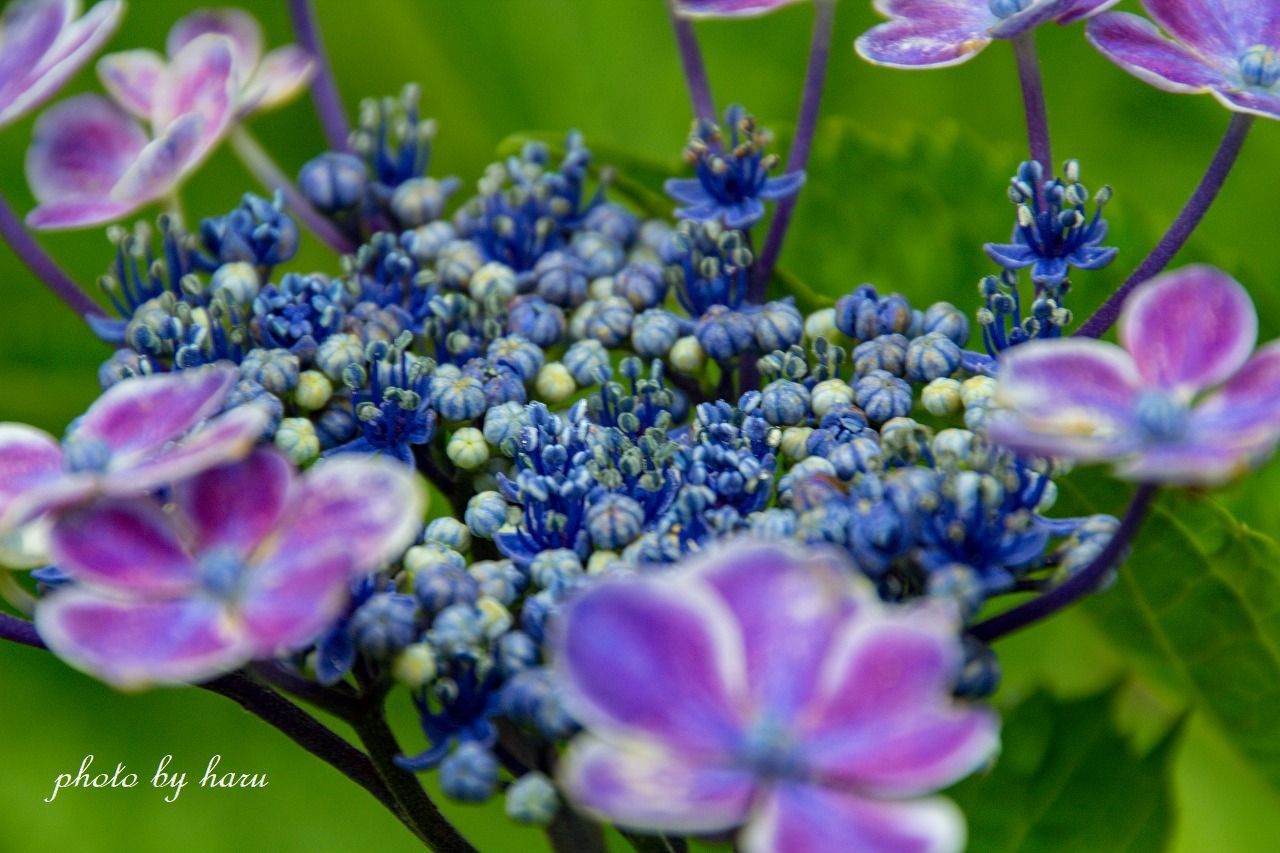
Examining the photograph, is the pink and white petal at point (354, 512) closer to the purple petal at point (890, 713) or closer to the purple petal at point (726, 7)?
the purple petal at point (890, 713)

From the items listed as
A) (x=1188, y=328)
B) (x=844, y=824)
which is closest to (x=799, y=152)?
(x=1188, y=328)

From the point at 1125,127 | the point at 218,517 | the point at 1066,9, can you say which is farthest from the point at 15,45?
the point at 1125,127

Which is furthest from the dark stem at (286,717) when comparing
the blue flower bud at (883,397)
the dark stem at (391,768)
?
the blue flower bud at (883,397)

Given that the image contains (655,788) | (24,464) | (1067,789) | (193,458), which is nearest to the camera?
(655,788)

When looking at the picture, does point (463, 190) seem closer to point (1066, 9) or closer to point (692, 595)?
point (1066, 9)

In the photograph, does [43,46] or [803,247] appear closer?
[43,46]

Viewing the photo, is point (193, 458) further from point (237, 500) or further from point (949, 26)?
point (949, 26)

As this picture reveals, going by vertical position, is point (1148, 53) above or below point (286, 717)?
above
